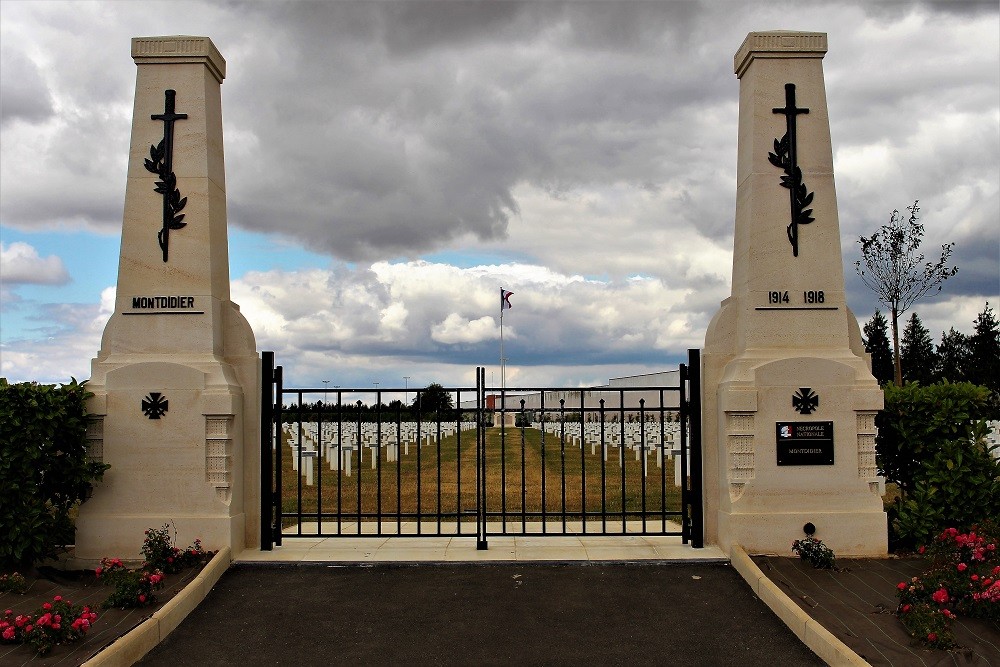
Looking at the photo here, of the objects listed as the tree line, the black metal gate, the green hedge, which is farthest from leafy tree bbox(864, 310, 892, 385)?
the green hedge

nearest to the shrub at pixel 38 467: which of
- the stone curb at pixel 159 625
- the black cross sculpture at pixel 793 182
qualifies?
the stone curb at pixel 159 625

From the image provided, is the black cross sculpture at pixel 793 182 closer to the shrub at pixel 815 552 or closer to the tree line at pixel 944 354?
the shrub at pixel 815 552

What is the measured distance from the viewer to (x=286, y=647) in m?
6.33

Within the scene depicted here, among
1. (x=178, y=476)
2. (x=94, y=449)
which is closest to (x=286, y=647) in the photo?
(x=178, y=476)

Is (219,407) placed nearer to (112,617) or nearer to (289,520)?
(112,617)

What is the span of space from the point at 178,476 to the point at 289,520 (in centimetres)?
448

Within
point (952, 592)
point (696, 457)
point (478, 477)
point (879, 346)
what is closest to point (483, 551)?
point (478, 477)

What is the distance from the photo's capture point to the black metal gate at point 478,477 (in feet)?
Result: 28.8

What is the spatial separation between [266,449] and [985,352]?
4282 centimetres

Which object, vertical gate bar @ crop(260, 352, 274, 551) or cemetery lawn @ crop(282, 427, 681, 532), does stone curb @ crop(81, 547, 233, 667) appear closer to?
vertical gate bar @ crop(260, 352, 274, 551)

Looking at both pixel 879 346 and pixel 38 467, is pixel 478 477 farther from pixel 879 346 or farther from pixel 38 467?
pixel 879 346

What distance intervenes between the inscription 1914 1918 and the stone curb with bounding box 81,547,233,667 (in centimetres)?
595

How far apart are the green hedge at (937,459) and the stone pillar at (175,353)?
7.12 metres

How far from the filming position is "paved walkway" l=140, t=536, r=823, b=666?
620cm
